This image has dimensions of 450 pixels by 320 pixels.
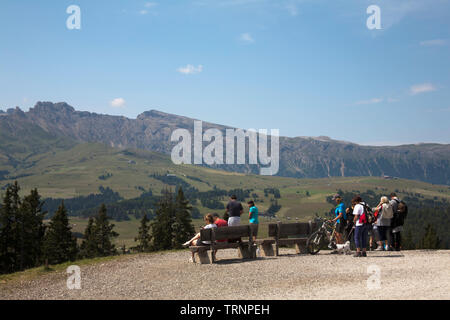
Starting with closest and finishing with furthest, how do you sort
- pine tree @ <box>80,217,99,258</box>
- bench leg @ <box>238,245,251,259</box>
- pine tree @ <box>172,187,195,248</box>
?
bench leg @ <box>238,245,251,259</box>, pine tree @ <box>172,187,195,248</box>, pine tree @ <box>80,217,99,258</box>

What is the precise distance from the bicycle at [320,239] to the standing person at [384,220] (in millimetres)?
2671

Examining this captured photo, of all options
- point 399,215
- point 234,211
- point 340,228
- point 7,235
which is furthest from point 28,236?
point 399,215

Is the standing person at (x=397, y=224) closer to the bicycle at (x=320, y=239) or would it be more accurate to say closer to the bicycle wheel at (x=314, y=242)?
the bicycle at (x=320, y=239)

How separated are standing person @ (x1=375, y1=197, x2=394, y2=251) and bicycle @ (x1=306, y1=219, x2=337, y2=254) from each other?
2.67m

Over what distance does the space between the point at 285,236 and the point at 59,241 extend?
5283 centimetres

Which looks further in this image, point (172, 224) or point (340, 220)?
point (172, 224)

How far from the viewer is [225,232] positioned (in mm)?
17922

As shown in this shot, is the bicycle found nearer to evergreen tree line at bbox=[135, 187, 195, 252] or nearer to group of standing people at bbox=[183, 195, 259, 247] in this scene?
group of standing people at bbox=[183, 195, 259, 247]

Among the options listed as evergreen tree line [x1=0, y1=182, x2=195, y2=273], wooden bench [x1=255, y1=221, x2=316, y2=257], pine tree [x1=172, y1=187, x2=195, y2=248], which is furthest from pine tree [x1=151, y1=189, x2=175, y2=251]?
wooden bench [x1=255, y1=221, x2=316, y2=257]

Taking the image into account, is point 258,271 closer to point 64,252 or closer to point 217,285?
point 217,285

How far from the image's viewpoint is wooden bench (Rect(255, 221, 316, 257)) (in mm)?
19469

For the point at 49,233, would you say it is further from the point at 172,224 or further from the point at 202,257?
the point at 202,257
